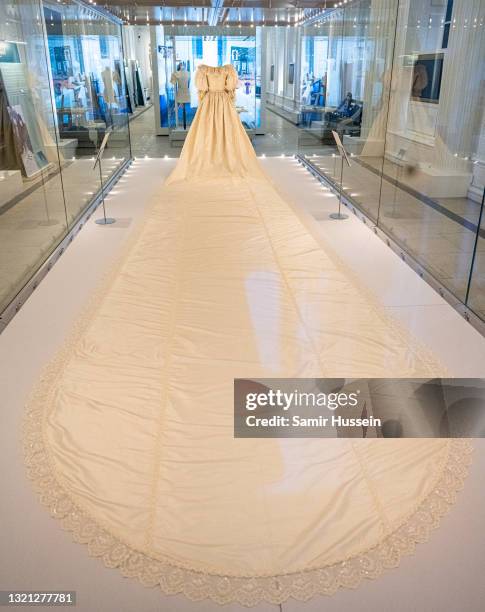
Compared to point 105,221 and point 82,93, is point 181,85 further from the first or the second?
point 105,221

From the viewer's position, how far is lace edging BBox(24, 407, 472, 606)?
181cm

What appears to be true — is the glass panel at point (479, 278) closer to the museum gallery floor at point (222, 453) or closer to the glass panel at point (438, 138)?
the glass panel at point (438, 138)

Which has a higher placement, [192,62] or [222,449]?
[192,62]

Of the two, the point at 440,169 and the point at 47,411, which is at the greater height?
the point at 440,169

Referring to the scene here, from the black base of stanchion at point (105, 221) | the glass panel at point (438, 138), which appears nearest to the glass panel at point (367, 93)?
the glass panel at point (438, 138)

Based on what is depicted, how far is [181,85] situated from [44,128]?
288 inches

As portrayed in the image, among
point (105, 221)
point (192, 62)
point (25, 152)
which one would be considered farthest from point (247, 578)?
point (192, 62)

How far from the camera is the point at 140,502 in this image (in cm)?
217

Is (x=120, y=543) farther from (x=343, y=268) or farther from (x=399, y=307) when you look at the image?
(x=343, y=268)

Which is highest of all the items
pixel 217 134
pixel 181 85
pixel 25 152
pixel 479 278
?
pixel 181 85

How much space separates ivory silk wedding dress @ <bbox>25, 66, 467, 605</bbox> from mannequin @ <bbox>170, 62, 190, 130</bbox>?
809cm

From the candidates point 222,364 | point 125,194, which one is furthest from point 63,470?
point 125,194

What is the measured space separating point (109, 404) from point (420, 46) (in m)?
4.33

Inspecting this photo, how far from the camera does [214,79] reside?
8.71 meters
